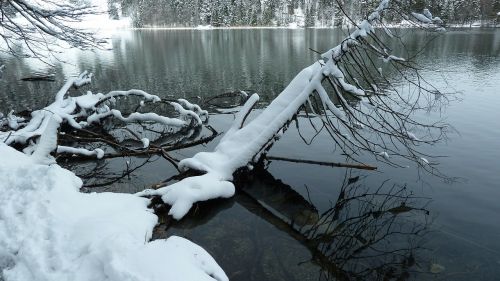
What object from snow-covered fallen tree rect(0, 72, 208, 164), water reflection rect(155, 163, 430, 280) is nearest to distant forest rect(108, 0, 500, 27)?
snow-covered fallen tree rect(0, 72, 208, 164)

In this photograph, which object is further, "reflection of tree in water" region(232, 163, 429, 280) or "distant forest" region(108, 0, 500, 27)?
"distant forest" region(108, 0, 500, 27)

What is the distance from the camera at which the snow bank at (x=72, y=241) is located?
5.04 m

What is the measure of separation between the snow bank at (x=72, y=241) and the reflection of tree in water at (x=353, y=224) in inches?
118

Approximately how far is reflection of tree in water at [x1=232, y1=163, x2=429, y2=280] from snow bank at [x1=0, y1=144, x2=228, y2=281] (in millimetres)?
3003

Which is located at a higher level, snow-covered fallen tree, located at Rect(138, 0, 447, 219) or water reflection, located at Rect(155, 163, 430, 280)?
snow-covered fallen tree, located at Rect(138, 0, 447, 219)

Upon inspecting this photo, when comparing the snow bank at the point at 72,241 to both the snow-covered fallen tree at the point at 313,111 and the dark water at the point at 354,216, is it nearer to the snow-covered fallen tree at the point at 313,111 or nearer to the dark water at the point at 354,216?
the dark water at the point at 354,216

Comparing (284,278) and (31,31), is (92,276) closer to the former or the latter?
(284,278)

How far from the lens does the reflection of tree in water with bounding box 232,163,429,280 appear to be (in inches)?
299

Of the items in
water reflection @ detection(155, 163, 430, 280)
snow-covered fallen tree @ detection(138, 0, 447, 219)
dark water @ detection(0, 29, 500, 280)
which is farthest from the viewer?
snow-covered fallen tree @ detection(138, 0, 447, 219)

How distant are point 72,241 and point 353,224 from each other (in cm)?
650

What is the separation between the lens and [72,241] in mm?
5734

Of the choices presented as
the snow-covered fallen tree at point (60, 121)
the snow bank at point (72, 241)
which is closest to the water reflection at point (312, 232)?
the snow bank at point (72, 241)

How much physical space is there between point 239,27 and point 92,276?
428 ft

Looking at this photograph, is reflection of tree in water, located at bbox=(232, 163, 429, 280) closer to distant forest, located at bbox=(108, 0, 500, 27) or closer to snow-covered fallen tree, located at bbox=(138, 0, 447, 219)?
snow-covered fallen tree, located at bbox=(138, 0, 447, 219)
